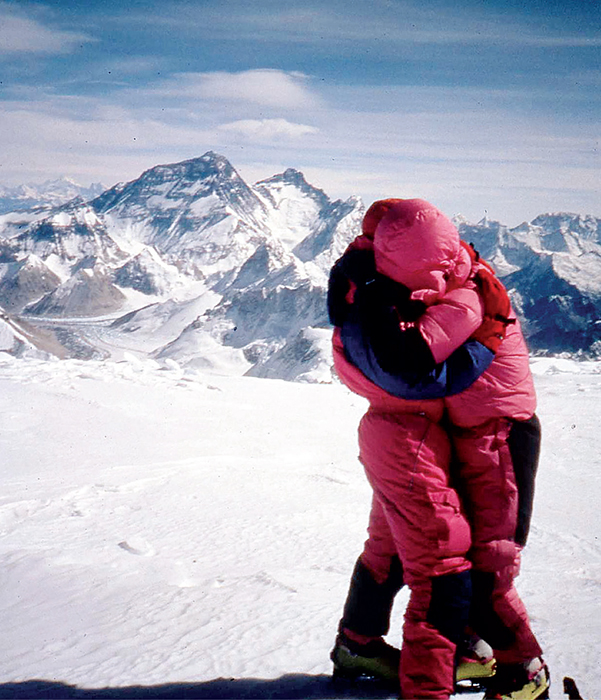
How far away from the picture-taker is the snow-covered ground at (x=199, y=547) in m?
2.58

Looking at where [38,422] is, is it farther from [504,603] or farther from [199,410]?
[504,603]

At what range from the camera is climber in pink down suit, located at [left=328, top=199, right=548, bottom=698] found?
221 cm

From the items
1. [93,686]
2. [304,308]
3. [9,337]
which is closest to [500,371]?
[93,686]

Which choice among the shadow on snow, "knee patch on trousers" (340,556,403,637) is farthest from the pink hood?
the shadow on snow

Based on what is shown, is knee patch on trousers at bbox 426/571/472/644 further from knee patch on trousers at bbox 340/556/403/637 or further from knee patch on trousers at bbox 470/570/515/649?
knee patch on trousers at bbox 340/556/403/637

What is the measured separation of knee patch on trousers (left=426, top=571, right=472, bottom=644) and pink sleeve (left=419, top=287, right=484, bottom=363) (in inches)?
36.8

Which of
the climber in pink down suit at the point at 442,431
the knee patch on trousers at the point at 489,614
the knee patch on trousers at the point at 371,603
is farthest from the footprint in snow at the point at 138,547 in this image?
the knee patch on trousers at the point at 489,614

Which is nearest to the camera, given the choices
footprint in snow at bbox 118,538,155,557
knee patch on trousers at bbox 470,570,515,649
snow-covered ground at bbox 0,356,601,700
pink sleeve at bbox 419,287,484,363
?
pink sleeve at bbox 419,287,484,363

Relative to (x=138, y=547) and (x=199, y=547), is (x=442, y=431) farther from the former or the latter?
(x=138, y=547)

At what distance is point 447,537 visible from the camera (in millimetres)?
2275

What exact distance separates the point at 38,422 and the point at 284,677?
5896 mm

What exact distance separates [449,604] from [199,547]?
222cm

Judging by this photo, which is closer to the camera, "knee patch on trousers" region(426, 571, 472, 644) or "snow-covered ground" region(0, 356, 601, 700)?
"knee patch on trousers" region(426, 571, 472, 644)

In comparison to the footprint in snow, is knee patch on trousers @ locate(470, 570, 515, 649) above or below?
above
